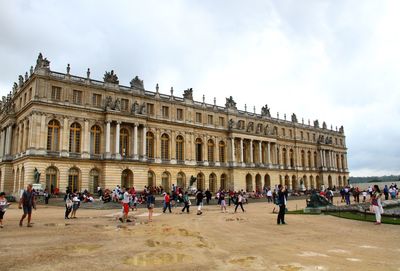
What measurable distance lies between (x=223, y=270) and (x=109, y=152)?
36.8 m

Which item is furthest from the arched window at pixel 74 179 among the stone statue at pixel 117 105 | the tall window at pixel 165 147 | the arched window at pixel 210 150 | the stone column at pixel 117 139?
the arched window at pixel 210 150

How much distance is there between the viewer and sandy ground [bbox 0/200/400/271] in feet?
25.7

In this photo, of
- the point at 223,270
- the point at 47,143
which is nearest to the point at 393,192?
the point at 223,270

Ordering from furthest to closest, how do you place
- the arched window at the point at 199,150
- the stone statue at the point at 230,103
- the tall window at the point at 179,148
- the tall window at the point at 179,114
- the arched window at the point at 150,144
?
the stone statue at the point at 230,103
the arched window at the point at 199,150
the tall window at the point at 179,114
the tall window at the point at 179,148
the arched window at the point at 150,144

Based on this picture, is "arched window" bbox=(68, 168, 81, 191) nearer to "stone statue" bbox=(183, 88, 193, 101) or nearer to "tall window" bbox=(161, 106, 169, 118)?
"tall window" bbox=(161, 106, 169, 118)

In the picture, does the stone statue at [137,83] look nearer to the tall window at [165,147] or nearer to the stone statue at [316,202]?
the tall window at [165,147]

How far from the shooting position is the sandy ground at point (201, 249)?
309 inches

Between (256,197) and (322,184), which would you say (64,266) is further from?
(322,184)

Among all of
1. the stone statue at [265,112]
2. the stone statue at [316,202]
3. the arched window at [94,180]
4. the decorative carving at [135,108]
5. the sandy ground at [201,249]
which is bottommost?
the sandy ground at [201,249]

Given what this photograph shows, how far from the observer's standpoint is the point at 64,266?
761 centimetres

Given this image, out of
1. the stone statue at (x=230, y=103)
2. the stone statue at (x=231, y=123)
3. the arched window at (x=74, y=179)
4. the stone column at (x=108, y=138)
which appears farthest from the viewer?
the stone statue at (x=230, y=103)

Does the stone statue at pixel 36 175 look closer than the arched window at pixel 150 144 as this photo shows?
Yes

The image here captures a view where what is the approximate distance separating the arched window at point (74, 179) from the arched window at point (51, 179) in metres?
1.61

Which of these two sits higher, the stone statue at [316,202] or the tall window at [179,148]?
the tall window at [179,148]
